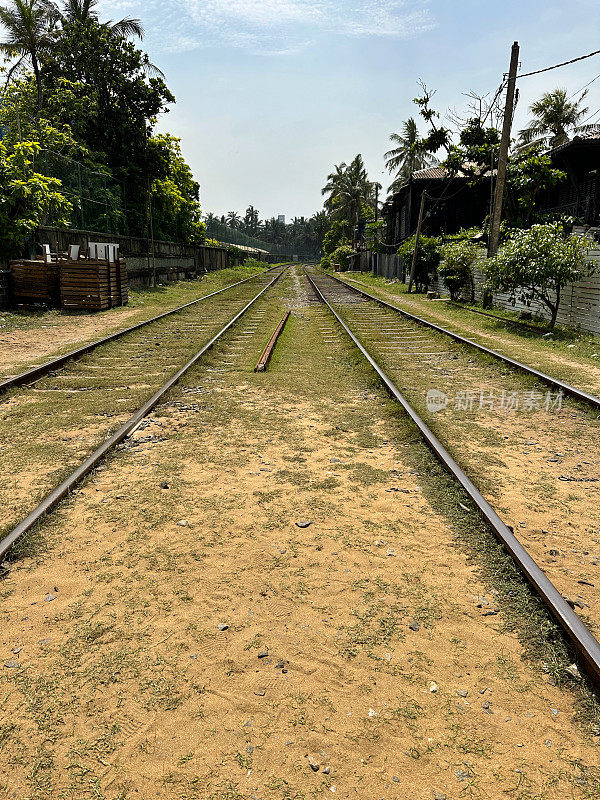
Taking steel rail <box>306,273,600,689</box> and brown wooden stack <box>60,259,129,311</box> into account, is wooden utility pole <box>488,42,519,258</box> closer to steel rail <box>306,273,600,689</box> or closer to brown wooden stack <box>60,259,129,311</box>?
brown wooden stack <box>60,259,129,311</box>

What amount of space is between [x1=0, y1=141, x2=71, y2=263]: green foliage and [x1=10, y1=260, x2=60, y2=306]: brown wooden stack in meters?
0.60

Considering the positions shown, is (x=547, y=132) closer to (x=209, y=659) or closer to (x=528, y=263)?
(x=528, y=263)

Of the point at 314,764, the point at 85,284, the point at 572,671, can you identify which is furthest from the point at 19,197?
the point at 572,671

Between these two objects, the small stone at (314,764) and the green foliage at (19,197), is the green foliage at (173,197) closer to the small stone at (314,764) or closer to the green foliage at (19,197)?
the green foliage at (19,197)

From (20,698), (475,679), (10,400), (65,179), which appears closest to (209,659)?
(20,698)

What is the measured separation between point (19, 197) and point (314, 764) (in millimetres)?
17049

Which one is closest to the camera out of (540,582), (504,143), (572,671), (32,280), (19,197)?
(572,671)

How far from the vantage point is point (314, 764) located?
207cm

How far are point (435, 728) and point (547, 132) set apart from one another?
53.3 meters

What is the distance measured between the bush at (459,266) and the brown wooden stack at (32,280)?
1377cm

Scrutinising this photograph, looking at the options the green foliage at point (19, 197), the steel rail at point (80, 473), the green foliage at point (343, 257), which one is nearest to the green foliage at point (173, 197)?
the green foliage at point (19, 197)

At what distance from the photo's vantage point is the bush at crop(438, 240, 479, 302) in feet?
64.8

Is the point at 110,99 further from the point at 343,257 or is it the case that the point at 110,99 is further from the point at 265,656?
the point at 343,257

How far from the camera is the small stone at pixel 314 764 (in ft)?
6.72
